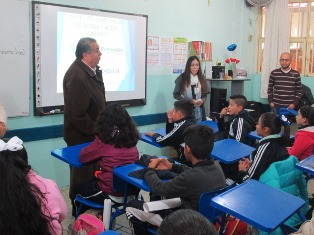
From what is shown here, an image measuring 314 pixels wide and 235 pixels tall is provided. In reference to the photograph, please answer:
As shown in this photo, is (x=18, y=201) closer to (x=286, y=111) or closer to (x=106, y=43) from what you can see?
(x=106, y=43)

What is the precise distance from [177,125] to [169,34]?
1927mm

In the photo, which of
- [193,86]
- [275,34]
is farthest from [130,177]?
[275,34]

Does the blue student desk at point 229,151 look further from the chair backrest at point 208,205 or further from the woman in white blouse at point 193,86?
the woman in white blouse at point 193,86

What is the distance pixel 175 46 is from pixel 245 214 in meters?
3.58

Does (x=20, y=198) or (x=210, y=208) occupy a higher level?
(x=20, y=198)

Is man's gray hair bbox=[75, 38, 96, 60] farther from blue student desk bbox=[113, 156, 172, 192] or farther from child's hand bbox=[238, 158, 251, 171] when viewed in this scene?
child's hand bbox=[238, 158, 251, 171]

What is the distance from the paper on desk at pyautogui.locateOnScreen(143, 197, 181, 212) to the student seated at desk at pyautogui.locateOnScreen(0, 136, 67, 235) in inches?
23.4

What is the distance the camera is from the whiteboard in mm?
3160

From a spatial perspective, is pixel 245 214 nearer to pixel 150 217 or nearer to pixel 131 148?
pixel 150 217

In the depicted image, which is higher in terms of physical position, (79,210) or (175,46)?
(175,46)

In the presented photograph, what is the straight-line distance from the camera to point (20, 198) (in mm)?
1251

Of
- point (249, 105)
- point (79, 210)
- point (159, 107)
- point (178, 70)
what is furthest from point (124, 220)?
point (249, 105)

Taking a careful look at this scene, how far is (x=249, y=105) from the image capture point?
19.0 feet

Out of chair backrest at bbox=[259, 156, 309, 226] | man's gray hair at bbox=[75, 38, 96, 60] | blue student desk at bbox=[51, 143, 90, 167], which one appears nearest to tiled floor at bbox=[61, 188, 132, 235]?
blue student desk at bbox=[51, 143, 90, 167]
